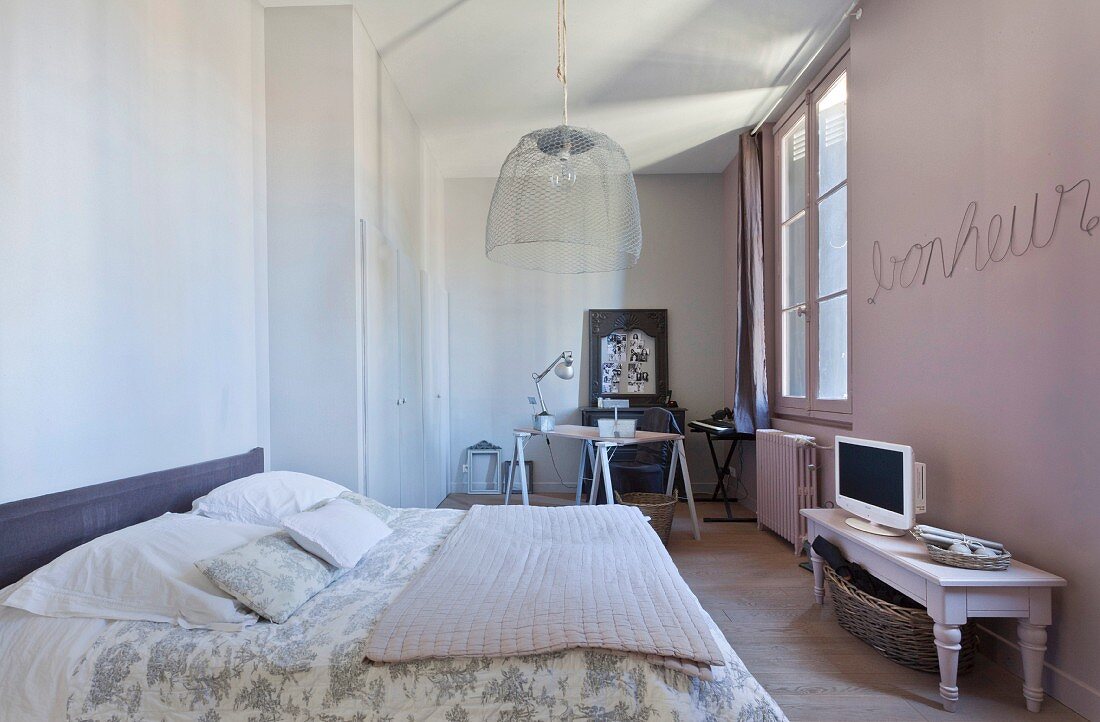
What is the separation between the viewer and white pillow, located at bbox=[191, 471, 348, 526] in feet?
6.98

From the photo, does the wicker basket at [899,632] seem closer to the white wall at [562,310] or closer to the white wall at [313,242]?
the white wall at [313,242]

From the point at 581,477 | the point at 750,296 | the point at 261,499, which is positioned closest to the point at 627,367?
the point at 750,296

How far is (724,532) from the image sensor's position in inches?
159

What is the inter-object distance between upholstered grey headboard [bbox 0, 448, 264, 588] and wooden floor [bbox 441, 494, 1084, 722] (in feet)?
7.57

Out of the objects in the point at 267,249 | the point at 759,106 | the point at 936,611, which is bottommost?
the point at 936,611

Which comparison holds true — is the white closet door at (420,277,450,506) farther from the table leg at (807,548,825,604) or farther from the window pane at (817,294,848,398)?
the window pane at (817,294,848,398)

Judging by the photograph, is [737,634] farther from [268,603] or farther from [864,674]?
[268,603]

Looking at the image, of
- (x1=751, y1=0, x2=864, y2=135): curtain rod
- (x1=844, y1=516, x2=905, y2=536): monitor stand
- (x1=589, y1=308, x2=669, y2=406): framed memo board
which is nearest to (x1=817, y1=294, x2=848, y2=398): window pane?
(x1=844, y1=516, x2=905, y2=536): monitor stand

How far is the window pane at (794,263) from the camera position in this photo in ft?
Answer: 13.0

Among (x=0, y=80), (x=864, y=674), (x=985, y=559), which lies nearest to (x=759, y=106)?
(x=985, y=559)

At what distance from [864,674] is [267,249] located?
10.8 feet

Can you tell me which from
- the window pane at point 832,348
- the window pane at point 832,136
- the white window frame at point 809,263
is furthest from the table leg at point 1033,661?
the window pane at point 832,136

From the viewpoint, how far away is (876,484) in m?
2.45

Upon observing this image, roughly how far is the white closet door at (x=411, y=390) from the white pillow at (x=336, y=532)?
1.60 metres
